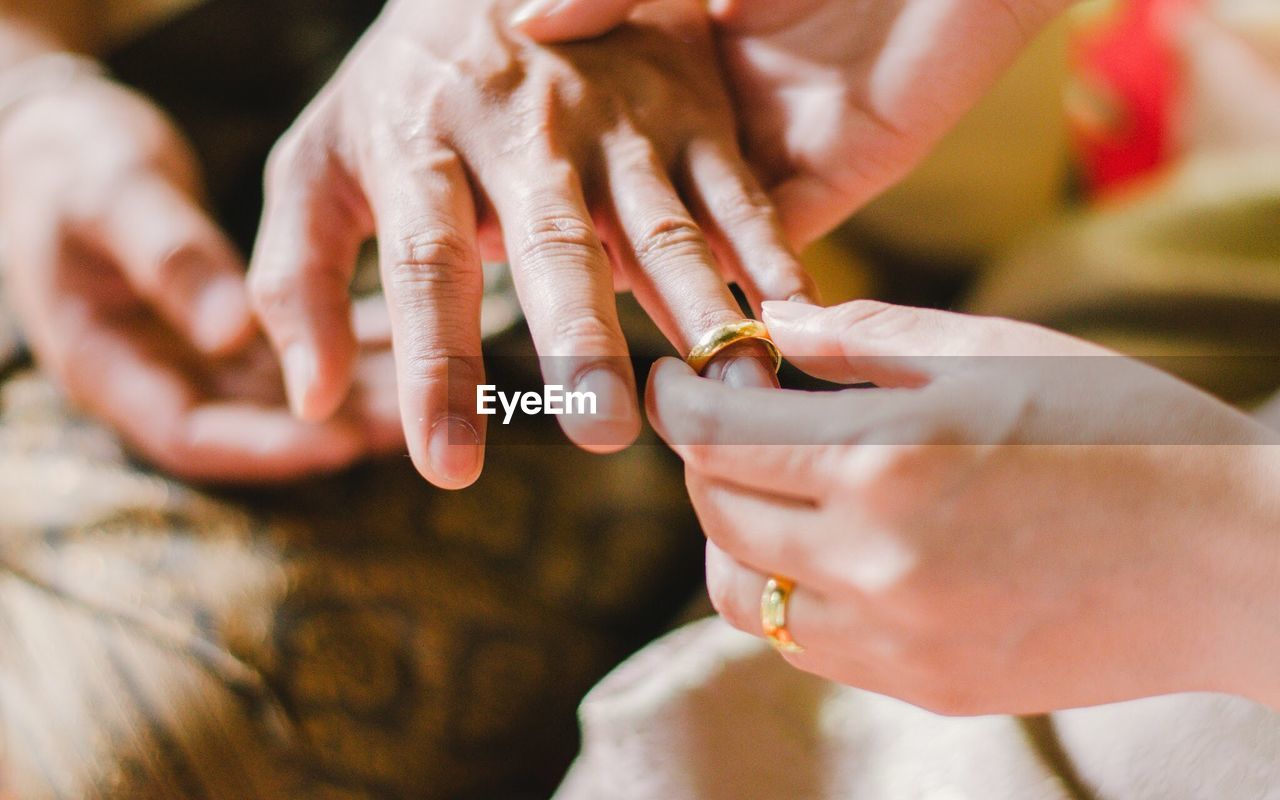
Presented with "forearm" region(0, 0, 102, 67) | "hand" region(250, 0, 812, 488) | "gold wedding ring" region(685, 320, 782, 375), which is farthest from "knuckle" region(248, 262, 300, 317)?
"forearm" region(0, 0, 102, 67)

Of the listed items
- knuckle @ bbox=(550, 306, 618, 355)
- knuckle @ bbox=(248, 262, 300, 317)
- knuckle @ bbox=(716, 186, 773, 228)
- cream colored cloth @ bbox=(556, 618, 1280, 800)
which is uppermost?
knuckle @ bbox=(550, 306, 618, 355)

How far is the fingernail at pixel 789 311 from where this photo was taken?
522 millimetres

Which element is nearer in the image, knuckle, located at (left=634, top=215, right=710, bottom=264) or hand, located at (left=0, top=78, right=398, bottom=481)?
knuckle, located at (left=634, top=215, right=710, bottom=264)

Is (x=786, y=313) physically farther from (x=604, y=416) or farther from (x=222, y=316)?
(x=222, y=316)

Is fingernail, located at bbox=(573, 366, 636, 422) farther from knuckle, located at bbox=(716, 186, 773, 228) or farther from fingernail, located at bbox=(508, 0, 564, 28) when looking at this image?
fingernail, located at bbox=(508, 0, 564, 28)

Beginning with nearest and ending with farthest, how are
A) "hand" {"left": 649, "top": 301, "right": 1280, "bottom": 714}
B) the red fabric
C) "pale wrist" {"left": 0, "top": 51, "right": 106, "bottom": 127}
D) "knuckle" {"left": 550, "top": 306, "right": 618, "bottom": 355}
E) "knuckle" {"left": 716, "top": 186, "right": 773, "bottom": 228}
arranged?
"hand" {"left": 649, "top": 301, "right": 1280, "bottom": 714} < "knuckle" {"left": 550, "top": 306, "right": 618, "bottom": 355} < "knuckle" {"left": 716, "top": 186, "right": 773, "bottom": 228} < "pale wrist" {"left": 0, "top": 51, "right": 106, "bottom": 127} < the red fabric

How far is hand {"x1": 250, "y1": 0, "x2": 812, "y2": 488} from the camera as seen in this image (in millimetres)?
566

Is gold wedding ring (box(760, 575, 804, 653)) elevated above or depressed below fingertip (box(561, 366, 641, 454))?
below

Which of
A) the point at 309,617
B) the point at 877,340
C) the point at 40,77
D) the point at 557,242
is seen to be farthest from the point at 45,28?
the point at 877,340

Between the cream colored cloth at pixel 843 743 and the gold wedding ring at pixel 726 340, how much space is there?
0.77 feet

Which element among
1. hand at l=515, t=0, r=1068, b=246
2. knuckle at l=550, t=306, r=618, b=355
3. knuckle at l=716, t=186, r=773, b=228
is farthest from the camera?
hand at l=515, t=0, r=1068, b=246

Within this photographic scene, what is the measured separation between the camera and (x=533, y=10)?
30.7 inches

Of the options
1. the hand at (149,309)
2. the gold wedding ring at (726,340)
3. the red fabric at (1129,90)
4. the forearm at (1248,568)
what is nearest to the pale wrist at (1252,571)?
the forearm at (1248,568)

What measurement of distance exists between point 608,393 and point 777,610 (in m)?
0.15
